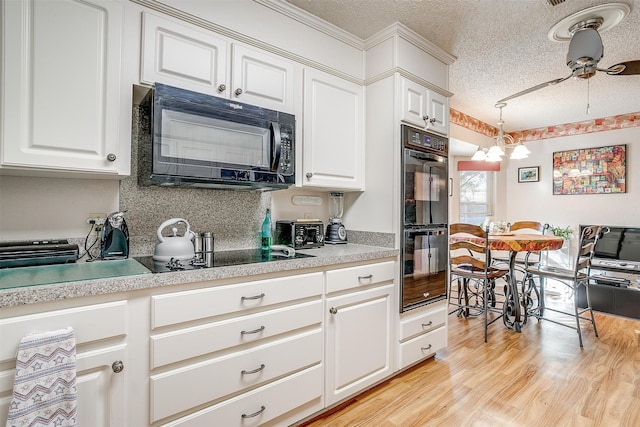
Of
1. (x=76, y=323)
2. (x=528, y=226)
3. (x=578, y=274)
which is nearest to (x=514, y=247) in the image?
(x=578, y=274)

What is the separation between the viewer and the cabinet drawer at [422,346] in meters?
2.27

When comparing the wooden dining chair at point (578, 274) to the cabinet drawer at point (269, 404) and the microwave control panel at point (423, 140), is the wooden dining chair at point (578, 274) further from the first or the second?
the cabinet drawer at point (269, 404)

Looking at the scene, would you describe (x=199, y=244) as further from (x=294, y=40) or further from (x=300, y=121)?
(x=294, y=40)

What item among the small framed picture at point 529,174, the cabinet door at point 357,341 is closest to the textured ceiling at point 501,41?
the small framed picture at point 529,174

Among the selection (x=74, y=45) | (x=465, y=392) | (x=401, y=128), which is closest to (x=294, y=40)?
(x=401, y=128)

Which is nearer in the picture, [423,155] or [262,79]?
[262,79]

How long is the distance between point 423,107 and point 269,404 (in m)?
2.12

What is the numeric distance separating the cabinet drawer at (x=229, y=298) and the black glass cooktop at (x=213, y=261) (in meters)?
0.11

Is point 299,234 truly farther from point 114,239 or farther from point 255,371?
point 114,239

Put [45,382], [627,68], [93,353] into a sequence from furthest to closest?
[627,68]
[93,353]
[45,382]

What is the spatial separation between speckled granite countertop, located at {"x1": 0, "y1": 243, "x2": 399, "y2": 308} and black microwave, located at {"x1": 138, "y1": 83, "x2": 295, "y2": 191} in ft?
1.59

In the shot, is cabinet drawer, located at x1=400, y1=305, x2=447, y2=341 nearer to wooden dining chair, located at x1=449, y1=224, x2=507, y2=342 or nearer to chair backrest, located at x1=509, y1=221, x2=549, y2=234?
wooden dining chair, located at x1=449, y1=224, x2=507, y2=342

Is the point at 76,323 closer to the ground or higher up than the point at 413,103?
closer to the ground

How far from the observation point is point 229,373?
144cm
